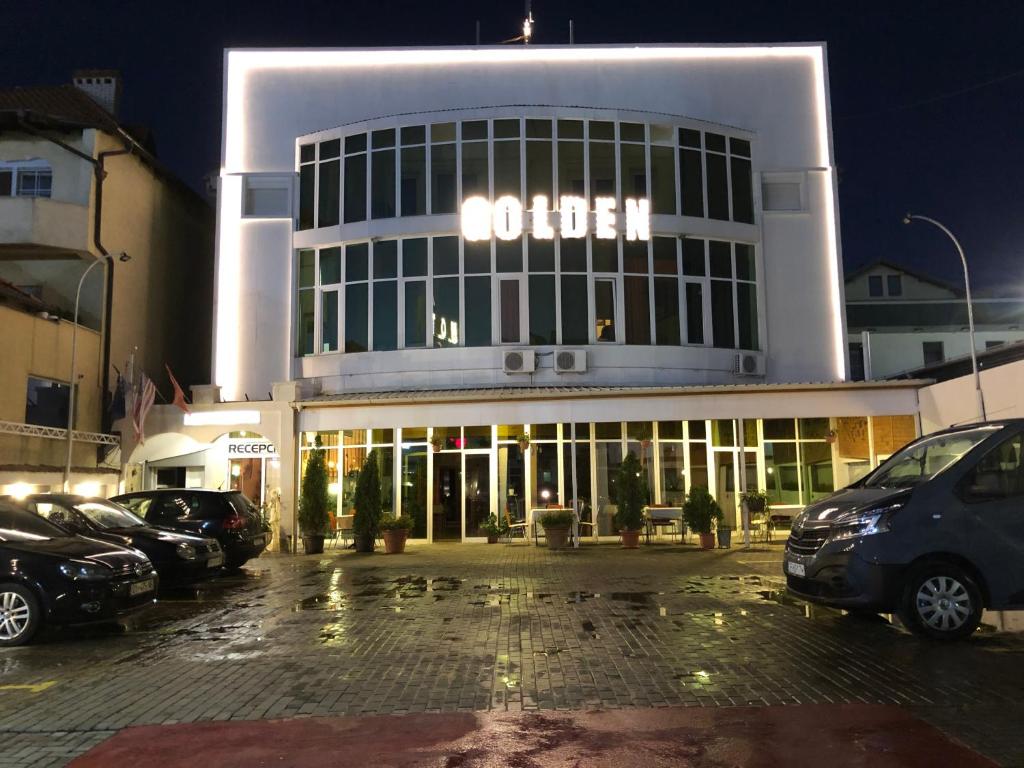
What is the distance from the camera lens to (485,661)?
8047mm

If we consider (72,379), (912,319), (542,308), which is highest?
(912,319)

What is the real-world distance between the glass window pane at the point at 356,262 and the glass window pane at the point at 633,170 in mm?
7645

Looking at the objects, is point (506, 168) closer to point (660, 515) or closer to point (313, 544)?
point (660, 515)

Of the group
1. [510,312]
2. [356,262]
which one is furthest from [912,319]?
[356,262]

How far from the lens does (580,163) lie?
2523cm

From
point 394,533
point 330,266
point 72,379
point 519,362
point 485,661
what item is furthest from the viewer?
point 330,266

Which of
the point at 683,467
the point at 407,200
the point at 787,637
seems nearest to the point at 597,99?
the point at 407,200

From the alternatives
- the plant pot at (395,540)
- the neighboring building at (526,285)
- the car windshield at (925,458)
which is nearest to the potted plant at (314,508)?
the neighboring building at (526,285)

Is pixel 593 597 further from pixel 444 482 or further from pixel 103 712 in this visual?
pixel 444 482

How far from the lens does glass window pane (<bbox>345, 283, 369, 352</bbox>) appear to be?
25.0 metres

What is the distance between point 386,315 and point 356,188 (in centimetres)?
394

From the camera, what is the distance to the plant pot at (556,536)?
2033cm

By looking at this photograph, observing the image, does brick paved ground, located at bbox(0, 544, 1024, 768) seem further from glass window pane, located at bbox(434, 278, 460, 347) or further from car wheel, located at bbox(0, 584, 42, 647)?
glass window pane, located at bbox(434, 278, 460, 347)

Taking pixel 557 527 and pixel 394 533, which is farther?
pixel 394 533
